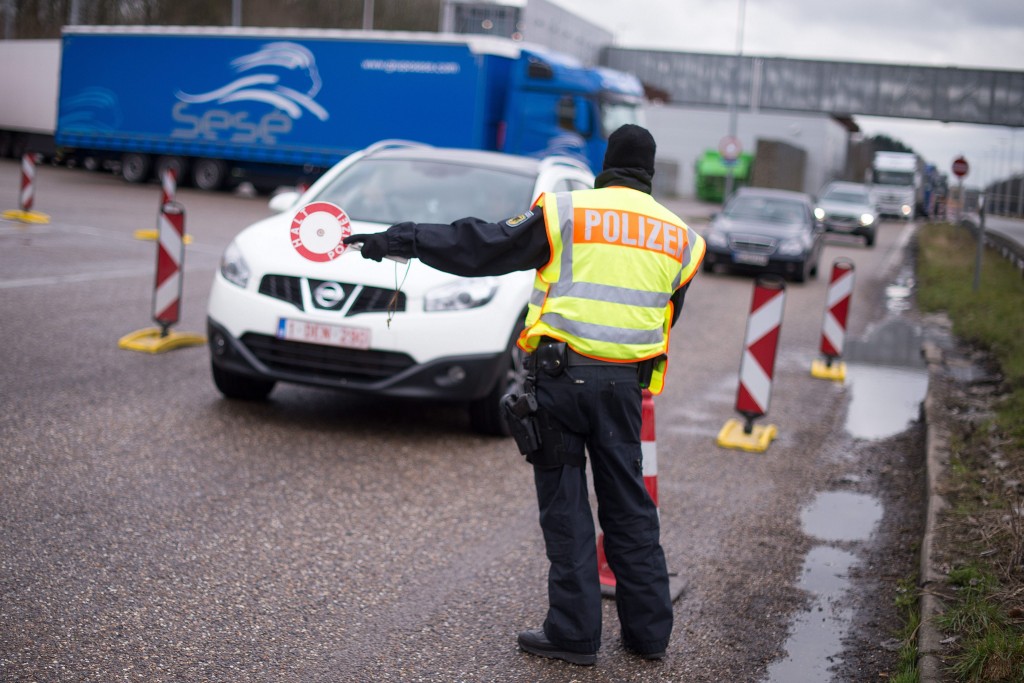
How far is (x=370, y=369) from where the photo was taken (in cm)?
674

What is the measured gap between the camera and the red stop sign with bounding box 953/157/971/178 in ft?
66.5

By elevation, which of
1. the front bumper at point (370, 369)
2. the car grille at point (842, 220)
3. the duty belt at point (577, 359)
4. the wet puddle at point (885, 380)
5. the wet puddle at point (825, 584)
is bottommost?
the wet puddle at point (825, 584)

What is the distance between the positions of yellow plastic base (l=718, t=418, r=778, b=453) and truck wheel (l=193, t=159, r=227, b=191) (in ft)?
79.9

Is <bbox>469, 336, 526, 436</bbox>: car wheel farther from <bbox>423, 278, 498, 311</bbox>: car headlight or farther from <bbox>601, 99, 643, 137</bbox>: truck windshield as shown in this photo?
<bbox>601, 99, 643, 137</bbox>: truck windshield

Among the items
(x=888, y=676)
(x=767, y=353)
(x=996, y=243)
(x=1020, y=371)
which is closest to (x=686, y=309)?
(x=1020, y=371)

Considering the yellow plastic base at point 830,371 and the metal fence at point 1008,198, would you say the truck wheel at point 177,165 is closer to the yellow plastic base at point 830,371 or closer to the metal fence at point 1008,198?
the yellow plastic base at point 830,371

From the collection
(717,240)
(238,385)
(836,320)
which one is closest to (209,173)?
(717,240)

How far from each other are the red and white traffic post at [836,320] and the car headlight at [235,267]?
5.45 metres

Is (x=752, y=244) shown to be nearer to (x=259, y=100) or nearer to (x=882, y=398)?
(x=882, y=398)

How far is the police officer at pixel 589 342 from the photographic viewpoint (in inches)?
156

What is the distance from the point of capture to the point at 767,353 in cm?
778

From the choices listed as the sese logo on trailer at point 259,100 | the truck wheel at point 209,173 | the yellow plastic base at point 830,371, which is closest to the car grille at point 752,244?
the yellow plastic base at point 830,371

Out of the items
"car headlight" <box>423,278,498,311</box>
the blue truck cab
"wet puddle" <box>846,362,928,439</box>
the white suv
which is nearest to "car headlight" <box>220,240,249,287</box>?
the white suv

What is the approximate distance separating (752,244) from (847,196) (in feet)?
47.6
